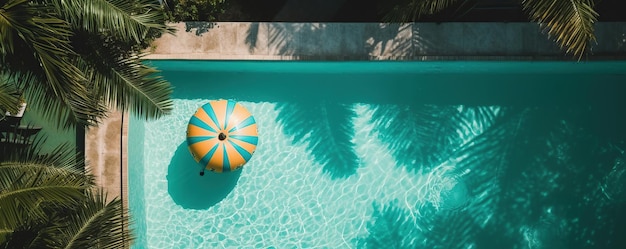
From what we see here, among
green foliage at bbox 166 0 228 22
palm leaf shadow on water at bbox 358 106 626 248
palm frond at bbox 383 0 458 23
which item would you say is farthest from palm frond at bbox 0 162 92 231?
palm leaf shadow on water at bbox 358 106 626 248

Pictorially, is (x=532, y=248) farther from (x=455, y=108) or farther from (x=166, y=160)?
(x=166, y=160)

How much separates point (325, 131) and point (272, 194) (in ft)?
4.12

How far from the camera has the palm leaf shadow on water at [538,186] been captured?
1069cm

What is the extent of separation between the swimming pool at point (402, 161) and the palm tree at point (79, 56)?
2.82 meters

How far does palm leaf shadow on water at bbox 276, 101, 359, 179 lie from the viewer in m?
10.5

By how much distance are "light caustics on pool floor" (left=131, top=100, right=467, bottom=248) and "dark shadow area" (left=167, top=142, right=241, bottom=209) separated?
2 cm

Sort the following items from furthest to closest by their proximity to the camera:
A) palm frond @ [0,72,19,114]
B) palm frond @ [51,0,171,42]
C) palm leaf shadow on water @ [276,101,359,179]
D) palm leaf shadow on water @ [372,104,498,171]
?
palm leaf shadow on water @ [372,104,498,171], palm leaf shadow on water @ [276,101,359,179], palm frond @ [0,72,19,114], palm frond @ [51,0,171,42]

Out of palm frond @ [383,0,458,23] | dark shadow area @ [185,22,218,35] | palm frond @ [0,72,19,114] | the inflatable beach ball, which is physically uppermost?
palm frond @ [383,0,458,23]

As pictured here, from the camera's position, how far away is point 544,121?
1077 centimetres

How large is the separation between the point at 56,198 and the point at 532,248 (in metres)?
7.24

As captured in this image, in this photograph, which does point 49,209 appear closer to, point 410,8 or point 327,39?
point 327,39

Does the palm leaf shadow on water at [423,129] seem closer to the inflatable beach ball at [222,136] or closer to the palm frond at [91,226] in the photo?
the inflatable beach ball at [222,136]

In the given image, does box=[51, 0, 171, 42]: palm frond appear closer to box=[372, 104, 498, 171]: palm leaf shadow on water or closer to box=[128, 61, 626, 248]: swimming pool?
box=[128, 61, 626, 248]: swimming pool

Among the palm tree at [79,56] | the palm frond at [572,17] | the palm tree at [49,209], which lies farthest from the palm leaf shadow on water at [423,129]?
the palm tree at [49,209]
